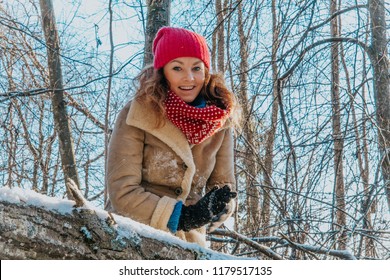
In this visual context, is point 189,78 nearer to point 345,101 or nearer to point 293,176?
point 293,176

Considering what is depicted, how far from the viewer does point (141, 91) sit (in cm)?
276

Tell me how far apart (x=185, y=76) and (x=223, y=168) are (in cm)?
47

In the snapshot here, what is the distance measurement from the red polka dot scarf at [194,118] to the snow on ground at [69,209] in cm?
98

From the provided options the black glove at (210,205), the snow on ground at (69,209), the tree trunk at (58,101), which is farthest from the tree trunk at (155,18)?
the snow on ground at (69,209)

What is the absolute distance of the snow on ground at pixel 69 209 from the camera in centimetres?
146

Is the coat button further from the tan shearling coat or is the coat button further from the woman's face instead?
the woman's face

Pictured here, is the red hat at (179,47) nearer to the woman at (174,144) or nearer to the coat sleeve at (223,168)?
the woman at (174,144)

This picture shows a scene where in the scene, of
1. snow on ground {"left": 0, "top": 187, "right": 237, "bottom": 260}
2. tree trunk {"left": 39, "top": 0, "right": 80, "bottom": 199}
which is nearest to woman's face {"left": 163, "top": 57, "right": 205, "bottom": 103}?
snow on ground {"left": 0, "top": 187, "right": 237, "bottom": 260}

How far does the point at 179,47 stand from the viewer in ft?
9.03

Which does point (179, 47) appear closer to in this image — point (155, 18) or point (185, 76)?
point (185, 76)

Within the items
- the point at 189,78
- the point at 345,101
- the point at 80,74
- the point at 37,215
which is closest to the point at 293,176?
the point at 345,101

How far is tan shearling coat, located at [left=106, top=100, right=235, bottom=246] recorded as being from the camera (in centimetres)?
255

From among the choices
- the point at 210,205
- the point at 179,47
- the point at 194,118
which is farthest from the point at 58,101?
the point at 210,205

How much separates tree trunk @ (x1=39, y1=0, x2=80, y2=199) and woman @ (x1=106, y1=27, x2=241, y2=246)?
3023 mm
